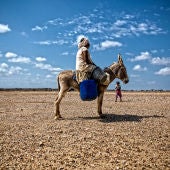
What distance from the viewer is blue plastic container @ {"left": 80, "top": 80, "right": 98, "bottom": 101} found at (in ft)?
42.9

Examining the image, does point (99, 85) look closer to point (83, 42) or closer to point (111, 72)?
point (111, 72)

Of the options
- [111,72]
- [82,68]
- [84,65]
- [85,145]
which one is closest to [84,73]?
[82,68]

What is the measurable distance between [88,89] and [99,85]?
34.0 inches

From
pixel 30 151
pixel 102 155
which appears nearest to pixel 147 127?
pixel 102 155

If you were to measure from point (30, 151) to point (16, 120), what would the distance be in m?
5.86

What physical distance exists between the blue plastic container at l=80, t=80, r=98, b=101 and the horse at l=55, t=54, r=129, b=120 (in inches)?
22.8

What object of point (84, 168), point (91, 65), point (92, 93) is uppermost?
point (91, 65)

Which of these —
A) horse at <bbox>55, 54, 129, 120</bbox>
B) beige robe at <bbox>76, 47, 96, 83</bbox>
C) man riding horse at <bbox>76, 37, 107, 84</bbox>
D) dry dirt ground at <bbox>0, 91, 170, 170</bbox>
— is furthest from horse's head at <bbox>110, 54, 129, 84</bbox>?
dry dirt ground at <bbox>0, 91, 170, 170</bbox>

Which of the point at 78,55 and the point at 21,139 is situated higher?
the point at 78,55

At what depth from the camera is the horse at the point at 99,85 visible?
1380 centimetres

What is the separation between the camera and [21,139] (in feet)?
31.3

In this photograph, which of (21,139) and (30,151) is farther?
(21,139)

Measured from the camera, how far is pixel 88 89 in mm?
13094

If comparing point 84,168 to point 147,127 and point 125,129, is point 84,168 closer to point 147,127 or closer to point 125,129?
point 125,129
